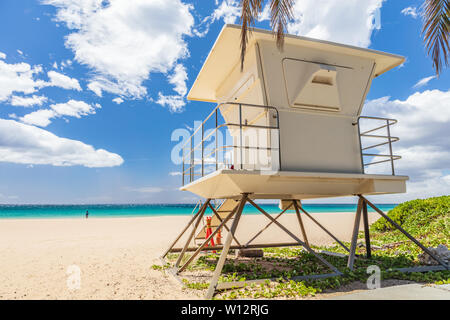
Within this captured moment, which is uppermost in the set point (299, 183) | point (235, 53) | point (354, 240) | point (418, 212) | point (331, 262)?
point (235, 53)

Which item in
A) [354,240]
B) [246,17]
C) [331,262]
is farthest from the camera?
[331,262]

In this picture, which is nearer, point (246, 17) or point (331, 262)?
point (246, 17)

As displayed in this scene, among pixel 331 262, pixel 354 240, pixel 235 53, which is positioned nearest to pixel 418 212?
pixel 331 262

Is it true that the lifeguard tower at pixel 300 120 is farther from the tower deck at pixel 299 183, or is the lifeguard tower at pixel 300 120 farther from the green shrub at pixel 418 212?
the green shrub at pixel 418 212

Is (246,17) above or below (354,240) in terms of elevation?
above

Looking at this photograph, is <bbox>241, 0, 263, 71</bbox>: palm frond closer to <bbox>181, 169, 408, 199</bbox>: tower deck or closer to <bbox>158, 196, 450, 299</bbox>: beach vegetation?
<bbox>181, 169, 408, 199</bbox>: tower deck

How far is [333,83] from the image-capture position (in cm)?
746

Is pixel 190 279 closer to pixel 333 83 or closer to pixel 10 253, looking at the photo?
pixel 333 83

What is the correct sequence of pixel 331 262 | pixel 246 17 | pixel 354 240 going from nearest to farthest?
pixel 246 17 → pixel 354 240 → pixel 331 262

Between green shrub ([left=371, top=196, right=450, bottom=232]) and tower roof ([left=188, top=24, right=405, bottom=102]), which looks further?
green shrub ([left=371, top=196, right=450, bottom=232])

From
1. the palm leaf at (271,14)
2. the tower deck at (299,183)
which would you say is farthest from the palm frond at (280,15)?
the tower deck at (299,183)

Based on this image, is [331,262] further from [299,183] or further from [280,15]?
[280,15]

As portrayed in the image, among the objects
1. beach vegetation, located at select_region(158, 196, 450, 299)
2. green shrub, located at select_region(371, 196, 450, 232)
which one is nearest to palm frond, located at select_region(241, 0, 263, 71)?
beach vegetation, located at select_region(158, 196, 450, 299)
